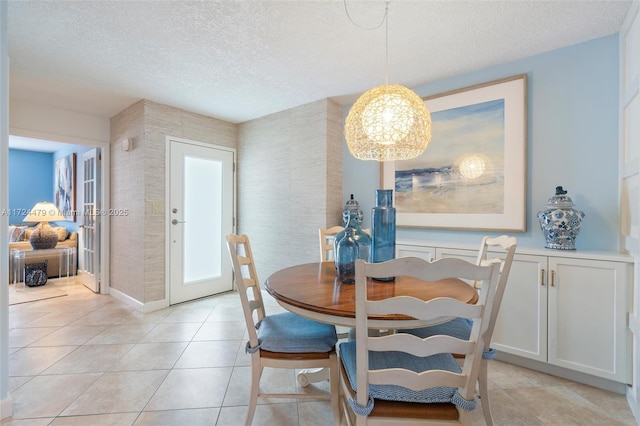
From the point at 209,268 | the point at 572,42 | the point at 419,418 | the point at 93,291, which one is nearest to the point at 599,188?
the point at 572,42

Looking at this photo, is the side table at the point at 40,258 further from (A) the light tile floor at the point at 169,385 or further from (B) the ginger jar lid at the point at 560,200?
(B) the ginger jar lid at the point at 560,200

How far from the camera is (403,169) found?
9.69 feet

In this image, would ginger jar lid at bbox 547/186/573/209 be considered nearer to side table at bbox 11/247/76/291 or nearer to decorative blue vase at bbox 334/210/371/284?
decorative blue vase at bbox 334/210/371/284

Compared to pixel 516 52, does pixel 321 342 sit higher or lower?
lower

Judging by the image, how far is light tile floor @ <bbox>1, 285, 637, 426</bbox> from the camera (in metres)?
1.59

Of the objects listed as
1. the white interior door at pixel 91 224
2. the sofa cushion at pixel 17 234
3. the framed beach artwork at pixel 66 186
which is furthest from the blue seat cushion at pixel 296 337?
the sofa cushion at pixel 17 234

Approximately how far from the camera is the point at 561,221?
1961mm

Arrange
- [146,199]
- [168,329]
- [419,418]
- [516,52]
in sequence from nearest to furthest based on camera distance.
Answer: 1. [419,418]
2. [516,52]
3. [168,329]
4. [146,199]

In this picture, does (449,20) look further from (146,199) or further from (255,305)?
(146,199)

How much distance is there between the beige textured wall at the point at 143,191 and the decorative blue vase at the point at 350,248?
8.80 ft

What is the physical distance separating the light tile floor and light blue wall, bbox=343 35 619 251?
107cm

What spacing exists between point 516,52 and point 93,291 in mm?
5711

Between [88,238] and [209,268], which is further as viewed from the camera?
[88,238]

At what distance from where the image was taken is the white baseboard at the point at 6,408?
1552 millimetres
